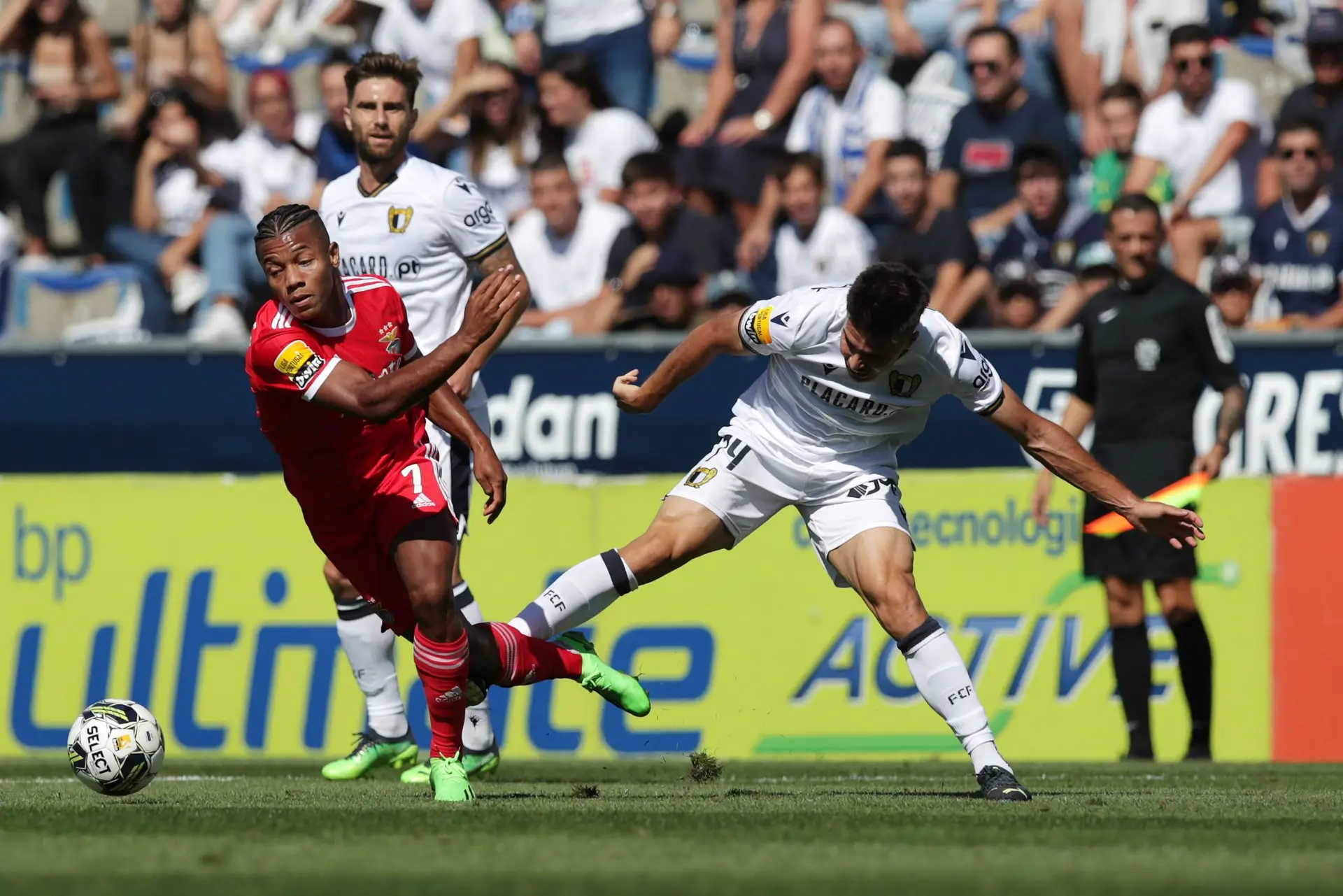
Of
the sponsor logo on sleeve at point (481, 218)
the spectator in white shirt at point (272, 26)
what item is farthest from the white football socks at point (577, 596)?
the spectator in white shirt at point (272, 26)

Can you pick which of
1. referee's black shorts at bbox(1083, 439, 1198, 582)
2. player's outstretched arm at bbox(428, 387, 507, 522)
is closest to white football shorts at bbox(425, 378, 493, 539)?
player's outstretched arm at bbox(428, 387, 507, 522)

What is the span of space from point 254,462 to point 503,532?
87.0 inches

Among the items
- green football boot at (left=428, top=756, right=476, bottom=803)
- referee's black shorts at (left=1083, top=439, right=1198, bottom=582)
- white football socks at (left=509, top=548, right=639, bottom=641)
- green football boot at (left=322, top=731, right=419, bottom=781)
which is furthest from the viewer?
referee's black shorts at (left=1083, top=439, right=1198, bottom=582)

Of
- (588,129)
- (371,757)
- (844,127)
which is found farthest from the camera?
(588,129)

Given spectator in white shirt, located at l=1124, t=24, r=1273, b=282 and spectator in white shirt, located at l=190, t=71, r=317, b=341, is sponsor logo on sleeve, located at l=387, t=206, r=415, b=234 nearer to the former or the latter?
spectator in white shirt, located at l=190, t=71, r=317, b=341

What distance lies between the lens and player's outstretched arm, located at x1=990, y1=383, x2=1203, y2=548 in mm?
7188

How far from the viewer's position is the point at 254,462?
42.4 feet

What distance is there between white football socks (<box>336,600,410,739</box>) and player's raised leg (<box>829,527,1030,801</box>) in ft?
7.92

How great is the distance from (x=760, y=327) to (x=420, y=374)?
149cm

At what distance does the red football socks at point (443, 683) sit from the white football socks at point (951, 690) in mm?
1527

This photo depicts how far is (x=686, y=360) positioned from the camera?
7.59 meters

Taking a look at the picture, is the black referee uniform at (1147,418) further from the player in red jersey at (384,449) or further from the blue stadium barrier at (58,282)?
the blue stadium barrier at (58,282)

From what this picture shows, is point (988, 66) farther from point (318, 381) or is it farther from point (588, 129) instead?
point (318, 381)

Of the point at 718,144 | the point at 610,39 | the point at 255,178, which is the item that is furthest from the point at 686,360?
the point at 255,178
